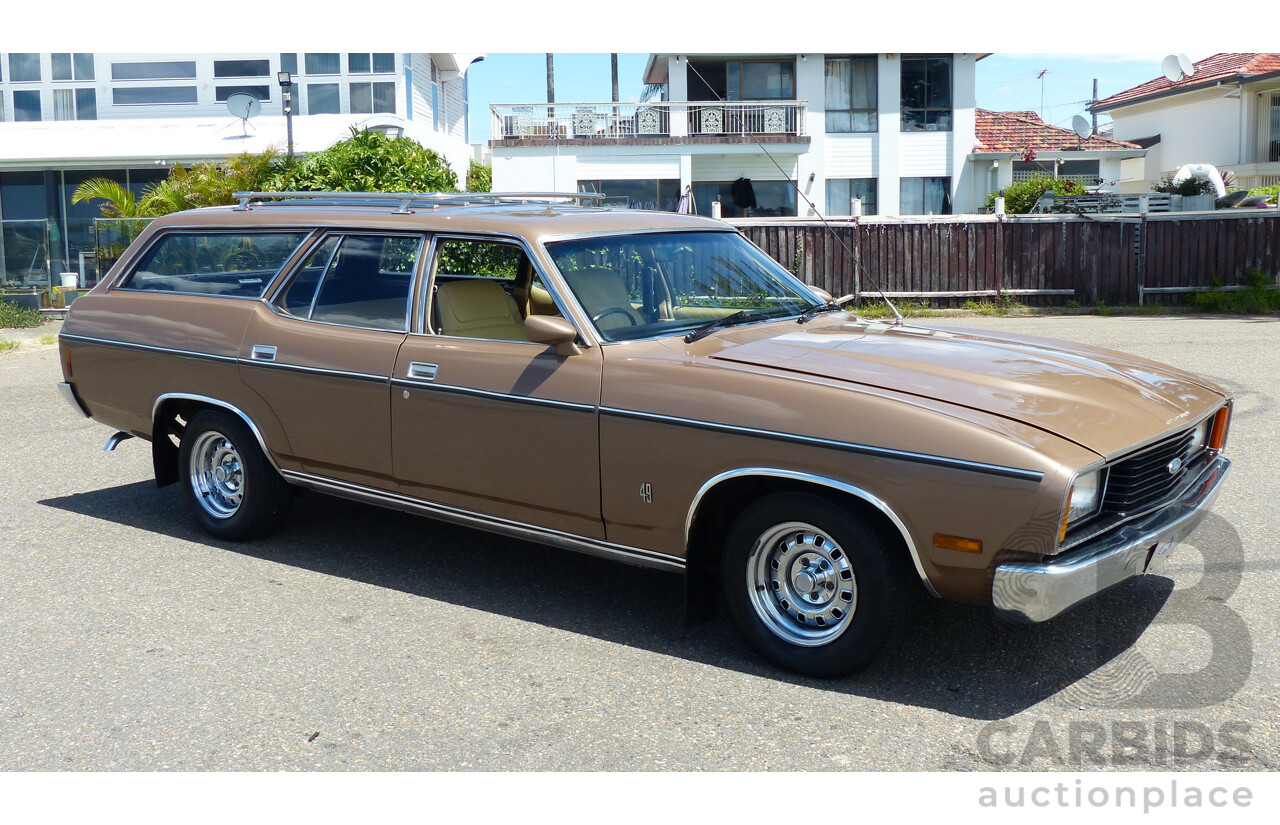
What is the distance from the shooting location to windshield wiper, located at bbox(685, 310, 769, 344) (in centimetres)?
485

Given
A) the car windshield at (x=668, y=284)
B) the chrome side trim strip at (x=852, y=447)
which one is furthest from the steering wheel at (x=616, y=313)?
the chrome side trim strip at (x=852, y=447)

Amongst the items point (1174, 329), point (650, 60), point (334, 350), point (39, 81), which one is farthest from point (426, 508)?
point (650, 60)

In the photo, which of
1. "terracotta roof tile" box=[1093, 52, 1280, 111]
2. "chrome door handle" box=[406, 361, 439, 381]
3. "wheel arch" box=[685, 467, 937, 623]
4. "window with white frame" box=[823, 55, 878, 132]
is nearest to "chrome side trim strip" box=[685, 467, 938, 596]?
"wheel arch" box=[685, 467, 937, 623]

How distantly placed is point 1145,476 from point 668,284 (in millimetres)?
2138

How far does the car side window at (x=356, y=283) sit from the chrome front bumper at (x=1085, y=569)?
2.93m

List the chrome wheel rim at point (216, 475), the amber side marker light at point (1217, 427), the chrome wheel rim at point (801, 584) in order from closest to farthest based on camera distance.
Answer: the chrome wheel rim at point (801, 584) → the amber side marker light at point (1217, 427) → the chrome wheel rim at point (216, 475)

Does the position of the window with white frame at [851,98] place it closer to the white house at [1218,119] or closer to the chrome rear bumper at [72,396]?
the white house at [1218,119]

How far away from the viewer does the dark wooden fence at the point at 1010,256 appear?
64.1ft

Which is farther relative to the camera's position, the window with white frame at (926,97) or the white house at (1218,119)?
the white house at (1218,119)

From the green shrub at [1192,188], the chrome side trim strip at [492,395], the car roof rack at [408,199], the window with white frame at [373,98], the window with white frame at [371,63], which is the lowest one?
the chrome side trim strip at [492,395]

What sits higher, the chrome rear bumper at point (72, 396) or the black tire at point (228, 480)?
the chrome rear bumper at point (72, 396)

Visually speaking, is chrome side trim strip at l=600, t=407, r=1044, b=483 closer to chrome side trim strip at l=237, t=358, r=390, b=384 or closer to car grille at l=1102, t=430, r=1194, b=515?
car grille at l=1102, t=430, r=1194, b=515

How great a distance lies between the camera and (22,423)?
31.6ft

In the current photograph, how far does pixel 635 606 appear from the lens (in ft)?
16.8
